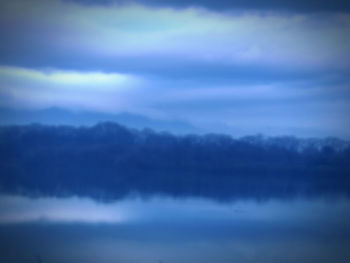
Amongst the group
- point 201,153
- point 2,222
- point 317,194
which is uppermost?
point 201,153

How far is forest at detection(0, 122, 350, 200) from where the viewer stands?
424 cm

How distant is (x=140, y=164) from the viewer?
173 inches

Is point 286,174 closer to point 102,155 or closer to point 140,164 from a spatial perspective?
point 140,164

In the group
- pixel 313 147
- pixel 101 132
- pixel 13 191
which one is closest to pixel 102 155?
pixel 101 132

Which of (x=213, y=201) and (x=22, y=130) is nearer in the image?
(x=22, y=130)

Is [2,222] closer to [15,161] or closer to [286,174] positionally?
[15,161]

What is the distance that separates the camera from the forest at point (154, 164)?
424 cm

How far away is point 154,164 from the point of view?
4.46 m

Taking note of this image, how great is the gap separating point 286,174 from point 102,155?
1.45m

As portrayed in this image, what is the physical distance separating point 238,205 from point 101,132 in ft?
4.18

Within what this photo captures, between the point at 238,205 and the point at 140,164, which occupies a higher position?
the point at 140,164

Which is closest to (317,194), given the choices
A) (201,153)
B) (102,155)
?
(201,153)

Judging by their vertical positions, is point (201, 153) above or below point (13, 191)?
above

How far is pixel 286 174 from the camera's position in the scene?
14.4 feet
